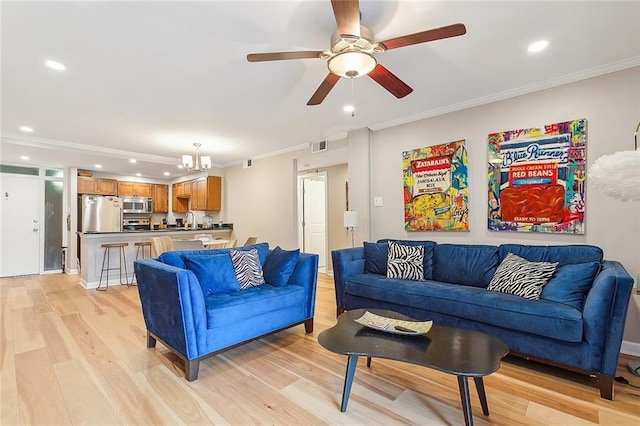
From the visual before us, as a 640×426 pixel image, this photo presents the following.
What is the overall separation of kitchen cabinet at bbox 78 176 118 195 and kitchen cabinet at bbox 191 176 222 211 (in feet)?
7.16

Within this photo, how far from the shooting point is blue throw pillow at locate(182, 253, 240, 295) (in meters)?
2.70

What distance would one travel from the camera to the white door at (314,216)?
20.5ft

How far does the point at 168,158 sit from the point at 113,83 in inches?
138

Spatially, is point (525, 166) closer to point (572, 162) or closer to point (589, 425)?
point (572, 162)

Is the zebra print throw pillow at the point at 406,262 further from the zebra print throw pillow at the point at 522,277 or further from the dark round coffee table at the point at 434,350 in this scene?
the dark round coffee table at the point at 434,350

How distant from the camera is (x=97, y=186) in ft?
24.1

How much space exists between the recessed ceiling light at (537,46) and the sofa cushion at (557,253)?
65.5 inches

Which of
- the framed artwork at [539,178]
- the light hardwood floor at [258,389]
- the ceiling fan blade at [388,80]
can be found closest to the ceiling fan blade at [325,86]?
the ceiling fan blade at [388,80]

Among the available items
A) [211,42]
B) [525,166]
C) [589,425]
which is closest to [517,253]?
[525,166]

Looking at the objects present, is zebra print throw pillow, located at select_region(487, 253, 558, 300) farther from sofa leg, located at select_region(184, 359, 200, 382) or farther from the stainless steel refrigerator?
the stainless steel refrigerator

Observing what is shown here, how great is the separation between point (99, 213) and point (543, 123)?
7.77 m

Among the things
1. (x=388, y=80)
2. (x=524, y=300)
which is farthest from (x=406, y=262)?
(x=388, y=80)

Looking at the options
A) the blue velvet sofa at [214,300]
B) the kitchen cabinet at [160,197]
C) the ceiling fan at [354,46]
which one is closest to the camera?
the ceiling fan at [354,46]

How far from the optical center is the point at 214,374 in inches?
90.4
